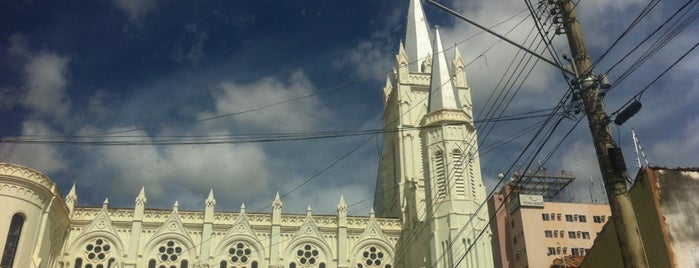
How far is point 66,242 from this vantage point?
4531cm

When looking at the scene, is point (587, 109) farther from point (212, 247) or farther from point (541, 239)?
point (541, 239)

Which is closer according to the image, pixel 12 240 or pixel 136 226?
pixel 12 240

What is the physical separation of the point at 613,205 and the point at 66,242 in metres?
42.2

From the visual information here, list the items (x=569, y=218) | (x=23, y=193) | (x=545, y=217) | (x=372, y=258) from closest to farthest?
(x=23, y=193) < (x=372, y=258) < (x=545, y=217) < (x=569, y=218)

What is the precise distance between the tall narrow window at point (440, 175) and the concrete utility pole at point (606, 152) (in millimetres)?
30238

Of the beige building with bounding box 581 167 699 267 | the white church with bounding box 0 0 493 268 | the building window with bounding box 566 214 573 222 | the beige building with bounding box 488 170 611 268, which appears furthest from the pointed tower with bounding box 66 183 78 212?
the building window with bounding box 566 214 573 222

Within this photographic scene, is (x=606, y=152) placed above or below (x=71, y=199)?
below

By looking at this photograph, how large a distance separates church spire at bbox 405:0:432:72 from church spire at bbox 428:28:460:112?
465 inches

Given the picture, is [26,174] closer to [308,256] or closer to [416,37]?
[308,256]

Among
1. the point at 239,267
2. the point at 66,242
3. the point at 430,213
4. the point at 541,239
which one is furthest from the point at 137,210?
the point at 541,239

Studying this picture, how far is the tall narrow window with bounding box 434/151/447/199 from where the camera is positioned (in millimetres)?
44438

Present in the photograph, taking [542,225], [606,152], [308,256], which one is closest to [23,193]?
[308,256]

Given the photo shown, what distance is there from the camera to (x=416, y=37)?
68.9 meters

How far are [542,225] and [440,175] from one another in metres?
47.4
